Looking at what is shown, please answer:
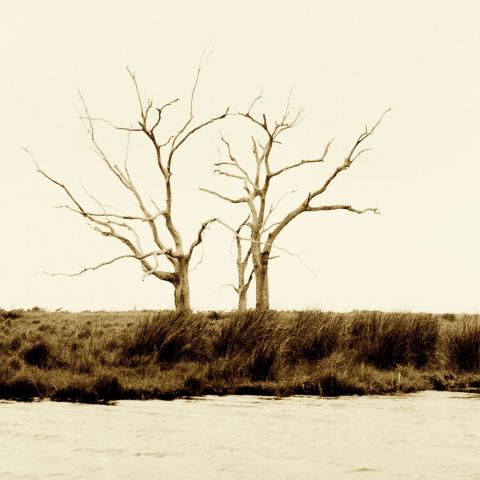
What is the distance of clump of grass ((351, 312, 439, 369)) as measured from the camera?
13.0 meters

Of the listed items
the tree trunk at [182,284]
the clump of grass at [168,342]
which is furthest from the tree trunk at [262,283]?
the clump of grass at [168,342]

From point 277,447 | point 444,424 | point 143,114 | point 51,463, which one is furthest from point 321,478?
point 143,114

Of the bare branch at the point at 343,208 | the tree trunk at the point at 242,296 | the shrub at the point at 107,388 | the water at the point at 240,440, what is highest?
the bare branch at the point at 343,208

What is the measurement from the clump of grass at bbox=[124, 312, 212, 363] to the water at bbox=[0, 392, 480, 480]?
3.39 m

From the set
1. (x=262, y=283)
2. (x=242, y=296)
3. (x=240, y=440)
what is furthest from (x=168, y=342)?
(x=262, y=283)

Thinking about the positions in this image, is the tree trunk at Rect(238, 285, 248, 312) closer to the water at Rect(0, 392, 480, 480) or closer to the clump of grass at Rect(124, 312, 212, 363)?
the clump of grass at Rect(124, 312, 212, 363)

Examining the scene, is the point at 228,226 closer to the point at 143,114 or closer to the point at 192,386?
the point at 143,114

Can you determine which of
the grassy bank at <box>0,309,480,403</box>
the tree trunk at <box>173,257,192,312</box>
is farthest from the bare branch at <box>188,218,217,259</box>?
the grassy bank at <box>0,309,480,403</box>

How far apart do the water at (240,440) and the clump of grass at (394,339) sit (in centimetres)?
413

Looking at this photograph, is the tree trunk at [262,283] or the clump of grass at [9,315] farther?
the tree trunk at [262,283]

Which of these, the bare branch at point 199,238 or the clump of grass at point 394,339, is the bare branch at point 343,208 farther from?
the clump of grass at point 394,339

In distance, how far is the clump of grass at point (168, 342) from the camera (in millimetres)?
12148

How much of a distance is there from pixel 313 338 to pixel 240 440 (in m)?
6.84

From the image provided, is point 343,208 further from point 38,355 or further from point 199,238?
point 38,355
